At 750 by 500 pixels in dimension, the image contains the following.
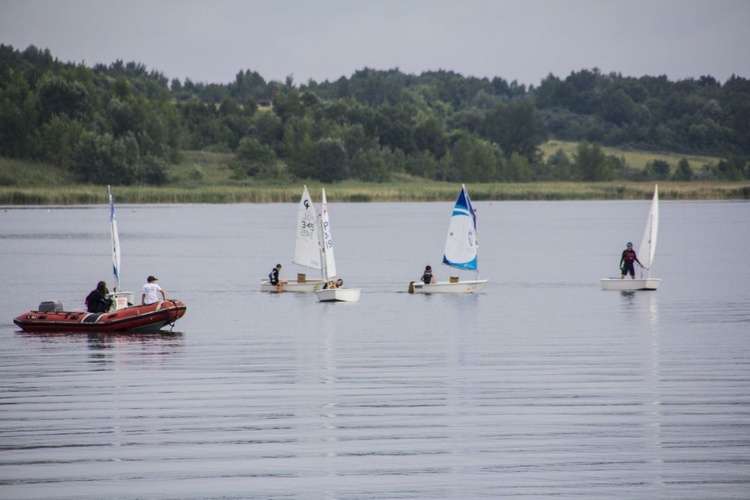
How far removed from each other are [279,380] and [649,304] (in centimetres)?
2251

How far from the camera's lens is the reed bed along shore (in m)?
115

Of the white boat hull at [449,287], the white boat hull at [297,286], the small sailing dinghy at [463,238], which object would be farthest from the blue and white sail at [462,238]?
the white boat hull at [297,286]

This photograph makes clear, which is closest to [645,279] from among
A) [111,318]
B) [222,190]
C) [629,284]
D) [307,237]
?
[629,284]

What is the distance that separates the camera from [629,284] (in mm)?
48188

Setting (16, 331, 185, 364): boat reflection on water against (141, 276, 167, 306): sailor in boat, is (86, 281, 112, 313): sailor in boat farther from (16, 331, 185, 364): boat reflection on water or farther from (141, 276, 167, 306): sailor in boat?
(141, 276, 167, 306): sailor in boat

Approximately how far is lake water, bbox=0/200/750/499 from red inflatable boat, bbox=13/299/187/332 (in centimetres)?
44

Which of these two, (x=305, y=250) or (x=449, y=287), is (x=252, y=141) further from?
(x=449, y=287)

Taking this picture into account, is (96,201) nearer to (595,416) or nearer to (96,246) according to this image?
(96,246)

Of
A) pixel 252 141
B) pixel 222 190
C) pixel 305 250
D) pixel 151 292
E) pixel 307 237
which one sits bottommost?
pixel 151 292

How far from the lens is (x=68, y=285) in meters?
54.2

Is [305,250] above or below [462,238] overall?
below

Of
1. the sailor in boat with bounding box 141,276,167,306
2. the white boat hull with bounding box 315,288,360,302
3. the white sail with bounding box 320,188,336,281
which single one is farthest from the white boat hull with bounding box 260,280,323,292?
the sailor in boat with bounding box 141,276,167,306

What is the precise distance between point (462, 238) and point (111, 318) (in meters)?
19.7

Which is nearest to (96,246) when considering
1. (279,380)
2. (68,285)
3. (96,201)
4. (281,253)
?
(281,253)
